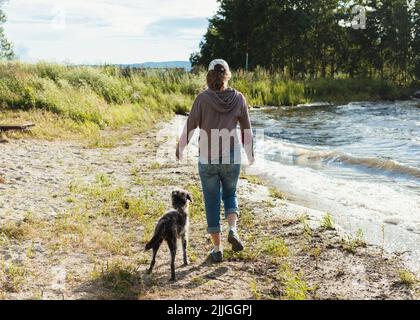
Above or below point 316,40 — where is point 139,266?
below

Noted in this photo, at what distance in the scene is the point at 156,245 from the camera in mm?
5277

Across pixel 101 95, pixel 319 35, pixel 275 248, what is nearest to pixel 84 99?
pixel 101 95

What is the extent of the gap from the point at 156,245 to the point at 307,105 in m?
27.0

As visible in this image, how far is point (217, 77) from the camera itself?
5422 mm

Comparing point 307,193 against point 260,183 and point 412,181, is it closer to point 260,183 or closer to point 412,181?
point 260,183

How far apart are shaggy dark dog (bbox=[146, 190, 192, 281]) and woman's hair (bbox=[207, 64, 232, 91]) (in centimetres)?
123

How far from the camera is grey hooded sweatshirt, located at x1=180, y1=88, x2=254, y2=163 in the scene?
18.0ft

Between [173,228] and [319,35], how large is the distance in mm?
44579

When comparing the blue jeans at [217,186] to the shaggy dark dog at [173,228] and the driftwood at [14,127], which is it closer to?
the shaggy dark dog at [173,228]

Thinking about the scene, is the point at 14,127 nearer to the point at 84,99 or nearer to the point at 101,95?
the point at 84,99

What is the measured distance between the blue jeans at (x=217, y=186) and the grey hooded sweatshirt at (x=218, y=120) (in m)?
0.11

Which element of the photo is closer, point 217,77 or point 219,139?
point 217,77

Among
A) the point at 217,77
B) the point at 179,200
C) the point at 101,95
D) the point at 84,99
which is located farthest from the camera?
the point at 101,95
